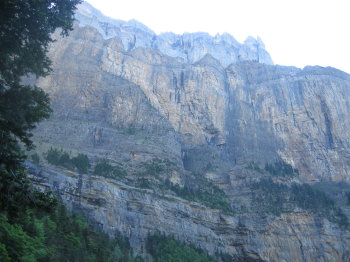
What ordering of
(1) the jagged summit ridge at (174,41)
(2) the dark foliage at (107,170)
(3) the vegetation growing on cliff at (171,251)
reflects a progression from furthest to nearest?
1. (1) the jagged summit ridge at (174,41)
2. (2) the dark foliage at (107,170)
3. (3) the vegetation growing on cliff at (171,251)

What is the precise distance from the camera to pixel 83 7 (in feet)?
502

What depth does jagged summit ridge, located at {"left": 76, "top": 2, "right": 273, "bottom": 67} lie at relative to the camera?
14888 cm

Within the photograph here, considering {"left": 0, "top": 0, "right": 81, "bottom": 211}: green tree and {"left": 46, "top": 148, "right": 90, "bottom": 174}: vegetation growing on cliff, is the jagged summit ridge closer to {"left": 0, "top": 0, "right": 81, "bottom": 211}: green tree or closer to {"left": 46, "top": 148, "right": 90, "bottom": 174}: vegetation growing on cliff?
{"left": 46, "top": 148, "right": 90, "bottom": 174}: vegetation growing on cliff

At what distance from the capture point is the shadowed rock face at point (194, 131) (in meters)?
69.0

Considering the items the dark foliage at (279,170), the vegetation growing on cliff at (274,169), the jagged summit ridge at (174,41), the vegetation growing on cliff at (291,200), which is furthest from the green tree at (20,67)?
the jagged summit ridge at (174,41)

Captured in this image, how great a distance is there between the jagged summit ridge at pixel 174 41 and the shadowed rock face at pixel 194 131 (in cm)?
98

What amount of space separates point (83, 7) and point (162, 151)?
295ft

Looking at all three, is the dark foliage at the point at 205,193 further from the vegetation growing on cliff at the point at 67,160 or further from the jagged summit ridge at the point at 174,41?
the jagged summit ridge at the point at 174,41

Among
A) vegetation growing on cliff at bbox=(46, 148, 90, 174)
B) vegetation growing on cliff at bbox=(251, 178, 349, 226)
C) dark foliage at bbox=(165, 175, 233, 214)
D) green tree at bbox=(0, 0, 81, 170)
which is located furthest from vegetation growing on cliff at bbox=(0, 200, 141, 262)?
vegetation growing on cliff at bbox=(251, 178, 349, 226)

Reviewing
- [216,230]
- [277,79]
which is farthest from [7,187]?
[277,79]

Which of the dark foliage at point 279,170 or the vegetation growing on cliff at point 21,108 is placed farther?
the dark foliage at point 279,170

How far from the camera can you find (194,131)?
353ft

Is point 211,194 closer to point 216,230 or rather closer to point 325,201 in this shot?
point 216,230

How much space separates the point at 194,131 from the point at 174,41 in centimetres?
7004
